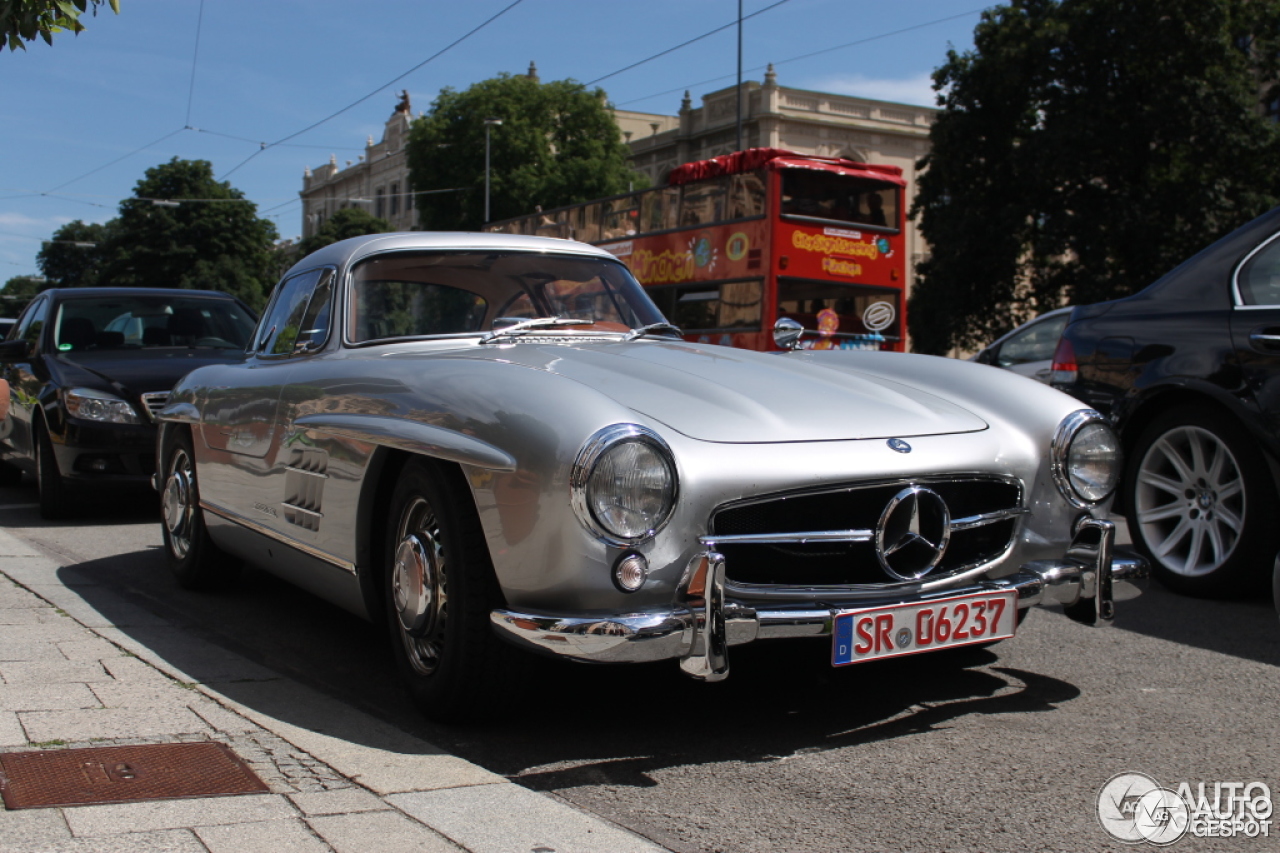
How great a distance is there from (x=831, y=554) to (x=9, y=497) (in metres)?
8.28

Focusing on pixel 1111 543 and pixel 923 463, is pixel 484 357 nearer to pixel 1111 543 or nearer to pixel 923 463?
pixel 923 463

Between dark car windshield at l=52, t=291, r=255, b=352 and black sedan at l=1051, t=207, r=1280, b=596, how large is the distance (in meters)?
6.09

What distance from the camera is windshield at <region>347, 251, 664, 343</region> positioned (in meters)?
4.45

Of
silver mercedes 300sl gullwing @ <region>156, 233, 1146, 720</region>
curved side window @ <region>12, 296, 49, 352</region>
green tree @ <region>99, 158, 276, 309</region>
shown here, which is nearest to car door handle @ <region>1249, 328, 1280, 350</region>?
silver mercedes 300sl gullwing @ <region>156, 233, 1146, 720</region>

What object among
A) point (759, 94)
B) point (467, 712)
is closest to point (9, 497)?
point (467, 712)

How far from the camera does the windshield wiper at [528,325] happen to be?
14.3 ft

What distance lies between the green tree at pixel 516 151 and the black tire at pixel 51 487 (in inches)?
1843

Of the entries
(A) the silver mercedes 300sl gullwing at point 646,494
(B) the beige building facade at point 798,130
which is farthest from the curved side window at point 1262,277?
(B) the beige building facade at point 798,130

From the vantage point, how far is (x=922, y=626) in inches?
122

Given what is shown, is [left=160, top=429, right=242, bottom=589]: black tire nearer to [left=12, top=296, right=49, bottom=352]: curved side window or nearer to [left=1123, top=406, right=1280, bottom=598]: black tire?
[left=12, top=296, right=49, bottom=352]: curved side window

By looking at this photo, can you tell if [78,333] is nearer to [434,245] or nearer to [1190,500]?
[434,245]

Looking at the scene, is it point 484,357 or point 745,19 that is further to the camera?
point 745,19

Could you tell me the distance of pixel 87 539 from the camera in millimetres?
7105

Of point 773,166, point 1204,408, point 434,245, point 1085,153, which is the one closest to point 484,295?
point 434,245
